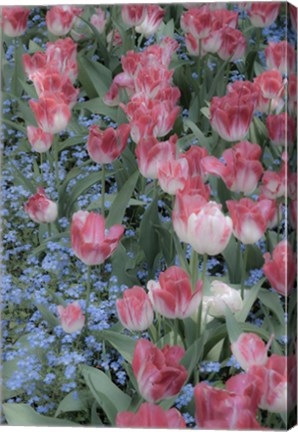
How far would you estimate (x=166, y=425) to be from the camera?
2051mm

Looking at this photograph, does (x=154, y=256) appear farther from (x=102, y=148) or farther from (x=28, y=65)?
(x=28, y=65)

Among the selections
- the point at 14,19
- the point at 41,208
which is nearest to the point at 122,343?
the point at 41,208

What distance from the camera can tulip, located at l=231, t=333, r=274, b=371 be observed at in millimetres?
2031

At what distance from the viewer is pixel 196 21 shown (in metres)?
2.14

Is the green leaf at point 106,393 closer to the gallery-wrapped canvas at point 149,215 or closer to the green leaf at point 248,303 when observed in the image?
the gallery-wrapped canvas at point 149,215

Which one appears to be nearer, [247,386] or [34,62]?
[247,386]

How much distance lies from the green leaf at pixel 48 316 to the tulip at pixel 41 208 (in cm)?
17

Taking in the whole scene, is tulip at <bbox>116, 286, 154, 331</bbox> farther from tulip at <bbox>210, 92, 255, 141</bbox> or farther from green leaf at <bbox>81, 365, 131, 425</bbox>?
tulip at <bbox>210, 92, 255, 141</bbox>

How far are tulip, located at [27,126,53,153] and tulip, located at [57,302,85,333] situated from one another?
316mm

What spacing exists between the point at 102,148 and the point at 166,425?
20.9 inches

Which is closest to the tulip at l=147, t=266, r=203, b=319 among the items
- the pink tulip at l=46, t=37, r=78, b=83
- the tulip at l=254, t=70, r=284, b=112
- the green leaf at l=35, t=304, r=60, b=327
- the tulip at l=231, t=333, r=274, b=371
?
the tulip at l=231, t=333, r=274, b=371

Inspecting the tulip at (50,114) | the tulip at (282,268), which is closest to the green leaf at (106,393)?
the tulip at (282,268)

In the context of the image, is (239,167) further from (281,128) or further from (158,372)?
(158,372)

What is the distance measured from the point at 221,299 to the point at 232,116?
342mm
